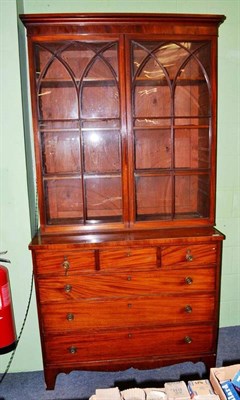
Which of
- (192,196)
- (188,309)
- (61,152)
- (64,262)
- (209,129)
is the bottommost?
(188,309)

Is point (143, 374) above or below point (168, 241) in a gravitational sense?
below

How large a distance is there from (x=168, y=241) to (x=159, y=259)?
12 cm

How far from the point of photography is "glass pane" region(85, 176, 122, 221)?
1.95 m

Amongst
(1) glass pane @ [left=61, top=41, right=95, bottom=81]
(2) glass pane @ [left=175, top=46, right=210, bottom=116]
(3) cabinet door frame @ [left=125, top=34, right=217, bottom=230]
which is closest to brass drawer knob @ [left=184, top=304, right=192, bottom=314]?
(3) cabinet door frame @ [left=125, top=34, right=217, bottom=230]

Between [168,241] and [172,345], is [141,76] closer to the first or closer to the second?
[168,241]

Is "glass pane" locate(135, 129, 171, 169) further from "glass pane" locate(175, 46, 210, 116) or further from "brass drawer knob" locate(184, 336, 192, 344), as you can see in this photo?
"brass drawer knob" locate(184, 336, 192, 344)

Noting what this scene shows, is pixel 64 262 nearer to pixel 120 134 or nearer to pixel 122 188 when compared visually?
pixel 122 188

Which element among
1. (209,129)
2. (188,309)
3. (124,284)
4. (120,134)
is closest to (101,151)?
(120,134)

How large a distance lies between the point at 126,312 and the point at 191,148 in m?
1.13

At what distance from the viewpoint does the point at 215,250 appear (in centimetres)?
182

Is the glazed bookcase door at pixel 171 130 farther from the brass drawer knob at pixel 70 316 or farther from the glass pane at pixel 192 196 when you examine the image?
the brass drawer knob at pixel 70 316

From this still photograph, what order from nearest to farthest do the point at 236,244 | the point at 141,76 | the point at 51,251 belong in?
1. the point at 51,251
2. the point at 141,76
3. the point at 236,244

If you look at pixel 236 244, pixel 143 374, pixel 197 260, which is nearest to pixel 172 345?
pixel 143 374

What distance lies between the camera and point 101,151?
76.4 inches
